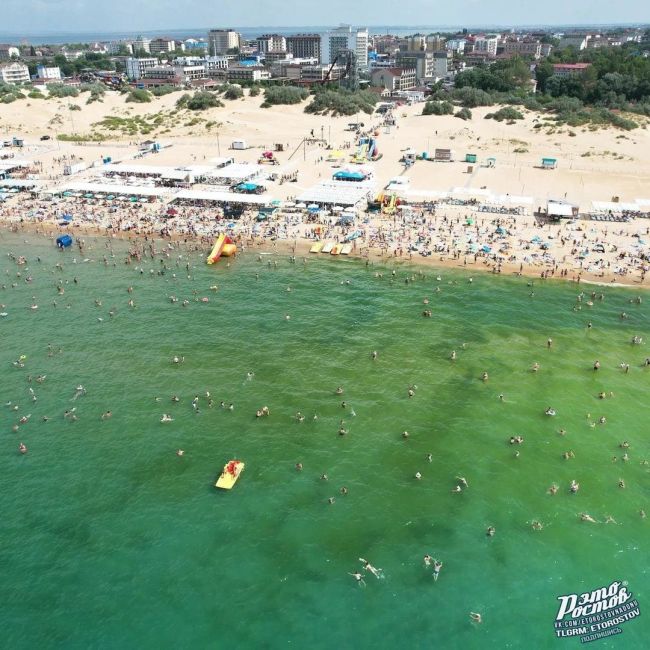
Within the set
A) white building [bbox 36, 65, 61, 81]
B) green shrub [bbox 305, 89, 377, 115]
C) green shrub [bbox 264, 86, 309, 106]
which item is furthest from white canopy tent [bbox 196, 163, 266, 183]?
white building [bbox 36, 65, 61, 81]

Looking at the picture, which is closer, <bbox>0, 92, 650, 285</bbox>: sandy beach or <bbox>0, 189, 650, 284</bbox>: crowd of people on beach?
<bbox>0, 189, 650, 284</bbox>: crowd of people on beach

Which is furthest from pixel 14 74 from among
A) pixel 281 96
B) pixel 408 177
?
pixel 408 177

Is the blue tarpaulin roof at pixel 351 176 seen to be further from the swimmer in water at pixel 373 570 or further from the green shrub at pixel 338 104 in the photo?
the swimmer in water at pixel 373 570

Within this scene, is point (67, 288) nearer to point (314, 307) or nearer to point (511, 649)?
point (314, 307)

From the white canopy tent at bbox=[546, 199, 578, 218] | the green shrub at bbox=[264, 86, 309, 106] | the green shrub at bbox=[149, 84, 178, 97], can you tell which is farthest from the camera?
the green shrub at bbox=[149, 84, 178, 97]

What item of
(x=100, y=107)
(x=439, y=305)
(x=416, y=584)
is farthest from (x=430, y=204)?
(x=100, y=107)

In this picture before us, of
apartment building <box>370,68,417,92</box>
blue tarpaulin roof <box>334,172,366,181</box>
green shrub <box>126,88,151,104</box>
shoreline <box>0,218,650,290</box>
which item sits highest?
apartment building <box>370,68,417,92</box>

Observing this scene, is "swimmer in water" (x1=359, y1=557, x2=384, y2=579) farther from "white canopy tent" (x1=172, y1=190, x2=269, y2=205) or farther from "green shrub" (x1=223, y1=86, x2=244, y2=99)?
"green shrub" (x1=223, y1=86, x2=244, y2=99)

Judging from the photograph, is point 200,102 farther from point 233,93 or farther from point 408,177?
point 408,177
